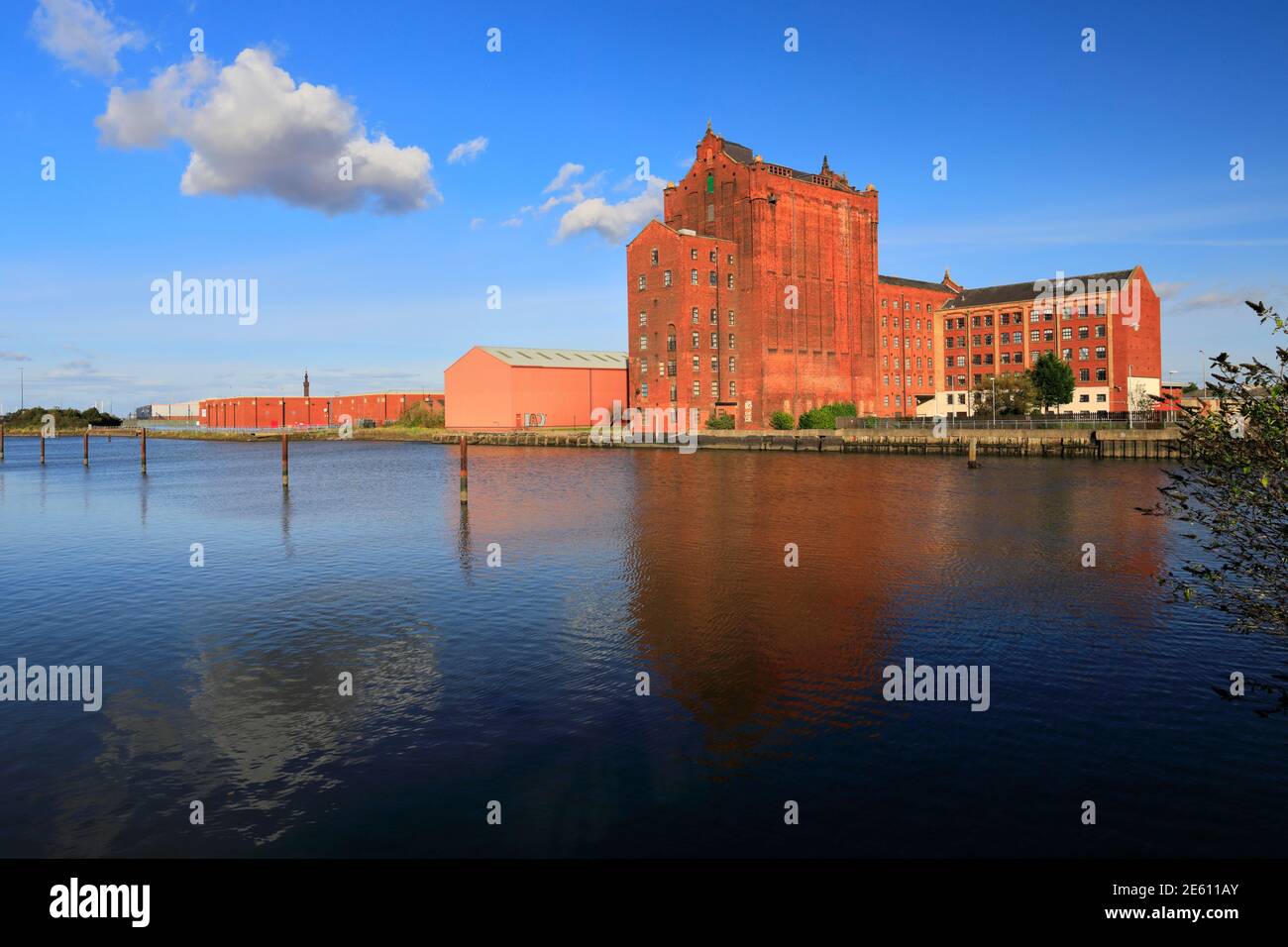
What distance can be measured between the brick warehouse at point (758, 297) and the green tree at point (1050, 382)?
47.1ft

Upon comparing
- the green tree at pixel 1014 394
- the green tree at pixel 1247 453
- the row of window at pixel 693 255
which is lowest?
the green tree at pixel 1247 453

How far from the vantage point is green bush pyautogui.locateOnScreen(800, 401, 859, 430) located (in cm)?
9675

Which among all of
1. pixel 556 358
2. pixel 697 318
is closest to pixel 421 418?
pixel 556 358

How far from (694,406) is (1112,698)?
280 ft

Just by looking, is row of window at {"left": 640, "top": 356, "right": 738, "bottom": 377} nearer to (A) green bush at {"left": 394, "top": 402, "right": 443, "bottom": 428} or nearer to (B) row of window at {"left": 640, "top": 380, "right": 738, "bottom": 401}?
(B) row of window at {"left": 640, "top": 380, "right": 738, "bottom": 401}

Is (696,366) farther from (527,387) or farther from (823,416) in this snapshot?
(527,387)

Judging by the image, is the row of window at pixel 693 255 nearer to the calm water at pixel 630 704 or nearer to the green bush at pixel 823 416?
the green bush at pixel 823 416

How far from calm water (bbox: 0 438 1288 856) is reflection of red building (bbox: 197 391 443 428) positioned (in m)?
143

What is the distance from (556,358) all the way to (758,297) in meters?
35.4

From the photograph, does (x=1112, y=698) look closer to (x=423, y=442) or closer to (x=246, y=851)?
(x=246, y=851)

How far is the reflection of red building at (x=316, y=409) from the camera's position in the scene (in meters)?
166

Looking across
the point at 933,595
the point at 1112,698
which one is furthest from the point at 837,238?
the point at 1112,698

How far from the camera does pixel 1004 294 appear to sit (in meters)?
124

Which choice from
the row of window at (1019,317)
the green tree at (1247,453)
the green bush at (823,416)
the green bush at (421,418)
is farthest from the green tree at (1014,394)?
the green tree at (1247,453)
